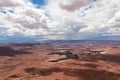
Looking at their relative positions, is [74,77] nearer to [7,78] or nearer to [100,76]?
[100,76]

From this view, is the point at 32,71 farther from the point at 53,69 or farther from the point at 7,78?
the point at 7,78

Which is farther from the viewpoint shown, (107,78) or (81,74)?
(81,74)

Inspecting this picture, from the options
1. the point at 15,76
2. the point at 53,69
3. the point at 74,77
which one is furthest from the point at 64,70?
the point at 15,76

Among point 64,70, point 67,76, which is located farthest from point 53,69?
point 67,76

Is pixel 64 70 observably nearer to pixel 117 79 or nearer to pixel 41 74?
pixel 41 74

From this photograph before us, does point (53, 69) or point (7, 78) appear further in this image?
point (53, 69)

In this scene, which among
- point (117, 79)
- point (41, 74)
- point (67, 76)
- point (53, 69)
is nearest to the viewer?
point (117, 79)

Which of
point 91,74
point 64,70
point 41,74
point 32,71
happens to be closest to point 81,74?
point 91,74

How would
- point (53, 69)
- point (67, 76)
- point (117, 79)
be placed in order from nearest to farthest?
point (117, 79) → point (67, 76) → point (53, 69)

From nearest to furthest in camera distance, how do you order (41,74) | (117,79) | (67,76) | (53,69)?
(117,79) → (67,76) → (41,74) → (53,69)
